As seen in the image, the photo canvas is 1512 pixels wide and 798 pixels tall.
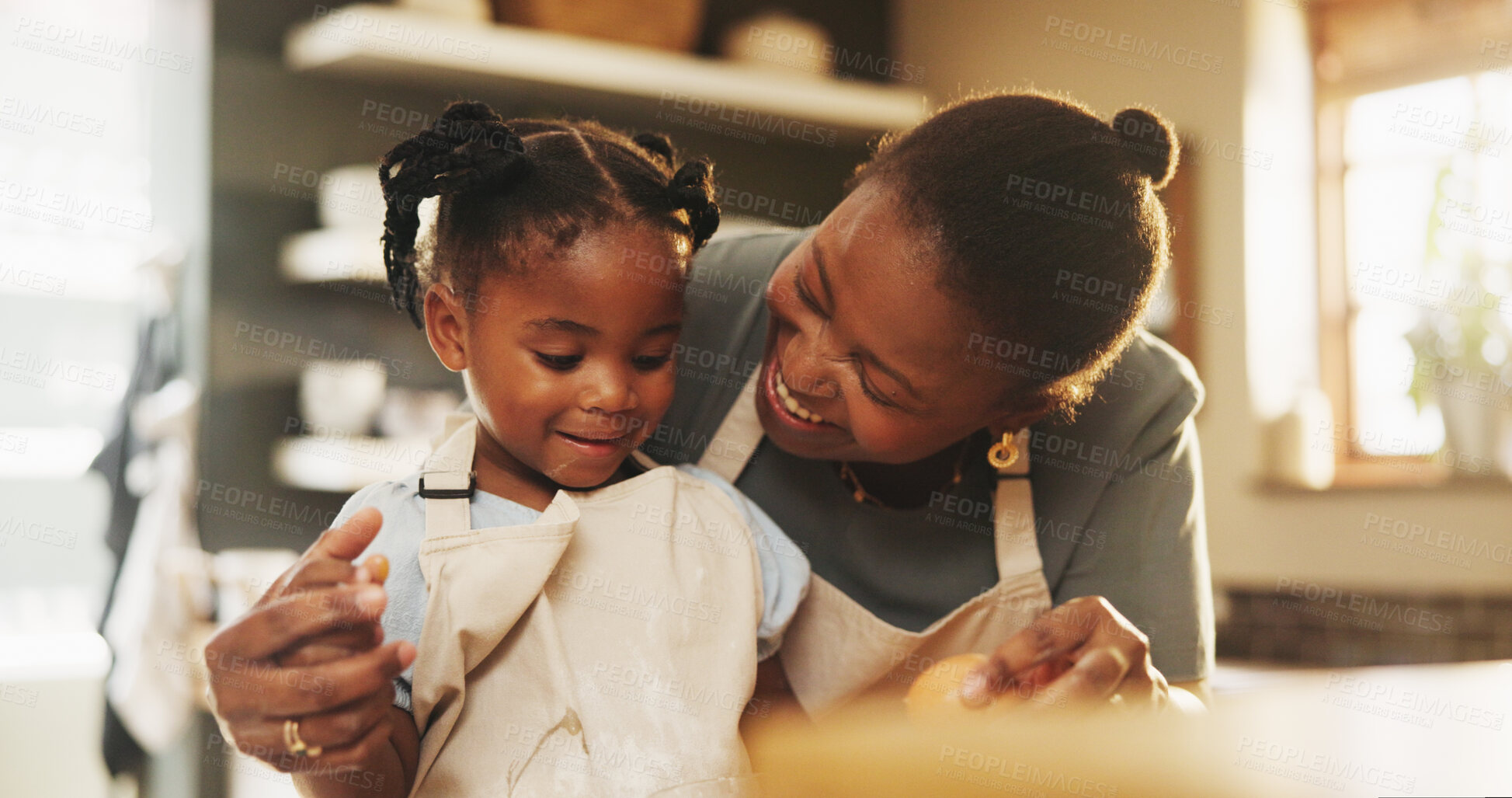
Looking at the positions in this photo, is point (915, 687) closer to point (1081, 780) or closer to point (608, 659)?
point (1081, 780)

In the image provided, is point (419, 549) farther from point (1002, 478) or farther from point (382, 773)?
point (1002, 478)

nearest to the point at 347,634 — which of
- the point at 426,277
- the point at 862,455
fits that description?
the point at 426,277

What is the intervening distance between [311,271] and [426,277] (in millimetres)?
1266

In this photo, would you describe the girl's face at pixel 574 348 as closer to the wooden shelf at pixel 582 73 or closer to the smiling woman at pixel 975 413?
the smiling woman at pixel 975 413

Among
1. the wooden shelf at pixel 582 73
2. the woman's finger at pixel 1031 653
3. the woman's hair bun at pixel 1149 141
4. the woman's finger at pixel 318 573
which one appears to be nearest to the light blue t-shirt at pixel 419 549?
the woman's finger at pixel 318 573

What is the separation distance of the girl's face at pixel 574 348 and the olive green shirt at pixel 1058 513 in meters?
0.22

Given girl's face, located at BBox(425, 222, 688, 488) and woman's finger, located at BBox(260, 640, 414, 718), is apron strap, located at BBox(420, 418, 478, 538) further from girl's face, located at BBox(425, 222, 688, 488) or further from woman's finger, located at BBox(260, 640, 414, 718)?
woman's finger, located at BBox(260, 640, 414, 718)

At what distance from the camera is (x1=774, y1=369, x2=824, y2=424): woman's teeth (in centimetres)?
94

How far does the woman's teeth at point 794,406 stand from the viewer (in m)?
0.94

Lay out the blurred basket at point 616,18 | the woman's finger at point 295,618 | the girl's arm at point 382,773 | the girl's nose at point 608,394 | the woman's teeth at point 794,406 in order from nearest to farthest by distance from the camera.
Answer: the woman's finger at point 295,618, the girl's arm at point 382,773, the girl's nose at point 608,394, the woman's teeth at point 794,406, the blurred basket at point 616,18

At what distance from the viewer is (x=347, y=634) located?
598 millimetres

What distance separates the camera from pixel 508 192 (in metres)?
0.87

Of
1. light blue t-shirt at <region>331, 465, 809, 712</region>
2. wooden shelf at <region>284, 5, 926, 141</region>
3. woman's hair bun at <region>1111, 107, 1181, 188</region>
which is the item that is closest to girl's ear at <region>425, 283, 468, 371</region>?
light blue t-shirt at <region>331, 465, 809, 712</region>

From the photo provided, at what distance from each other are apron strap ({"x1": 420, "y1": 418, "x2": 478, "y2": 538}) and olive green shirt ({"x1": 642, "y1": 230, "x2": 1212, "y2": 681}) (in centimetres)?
25
